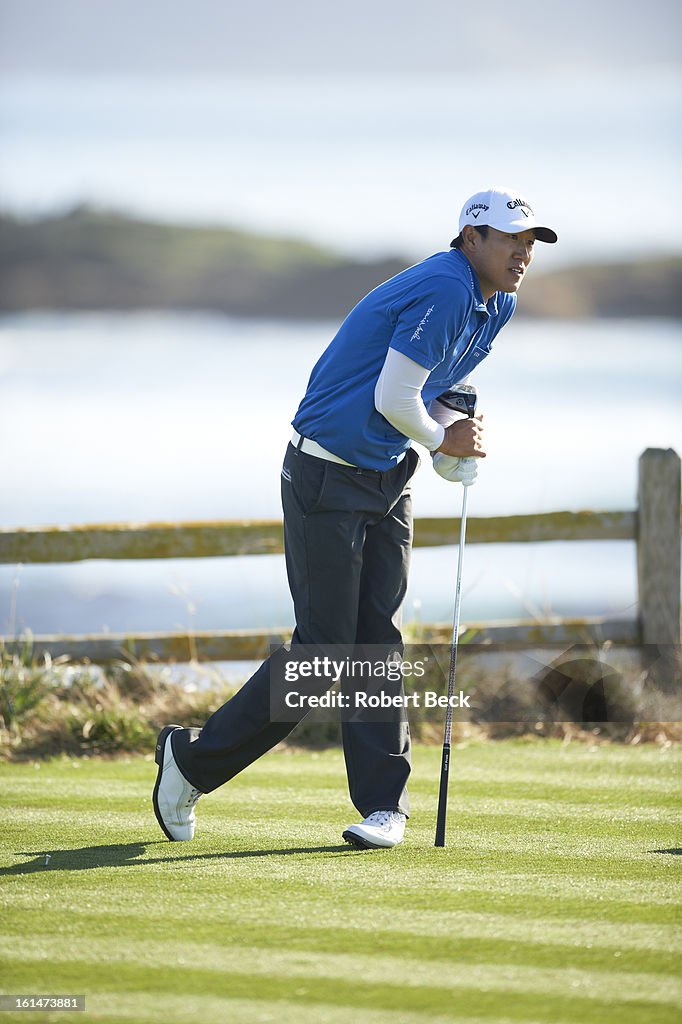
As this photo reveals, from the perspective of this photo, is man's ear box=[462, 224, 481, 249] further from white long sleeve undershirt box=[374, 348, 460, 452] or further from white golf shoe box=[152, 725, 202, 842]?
white golf shoe box=[152, 725, 202, 842]

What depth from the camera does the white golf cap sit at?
12.5 ft

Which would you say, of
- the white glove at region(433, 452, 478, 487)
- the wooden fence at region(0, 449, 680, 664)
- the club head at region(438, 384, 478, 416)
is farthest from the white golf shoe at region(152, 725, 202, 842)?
the wooden fence at region(0, 449, 680, 664)

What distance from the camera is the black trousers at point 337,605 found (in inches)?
153

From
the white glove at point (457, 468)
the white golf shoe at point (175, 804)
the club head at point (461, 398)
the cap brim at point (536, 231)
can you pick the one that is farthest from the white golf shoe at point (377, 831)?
the cap brim at point (536, 231)

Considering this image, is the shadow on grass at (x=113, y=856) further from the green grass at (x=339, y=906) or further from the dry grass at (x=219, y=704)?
the dry grass at (x=219, y=704)

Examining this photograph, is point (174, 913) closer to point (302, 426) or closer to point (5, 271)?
point (302, 426)

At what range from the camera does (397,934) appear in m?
3.08

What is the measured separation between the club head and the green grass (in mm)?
1201

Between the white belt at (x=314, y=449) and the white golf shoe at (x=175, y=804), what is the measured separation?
0.94 metres

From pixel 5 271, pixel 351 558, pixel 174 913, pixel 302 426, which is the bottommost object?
pixel 174 913

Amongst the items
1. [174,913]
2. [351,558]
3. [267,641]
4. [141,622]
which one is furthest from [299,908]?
[141,622]

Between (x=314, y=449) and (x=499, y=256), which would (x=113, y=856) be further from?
(x=499, y=256)

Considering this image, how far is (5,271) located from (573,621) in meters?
41.2

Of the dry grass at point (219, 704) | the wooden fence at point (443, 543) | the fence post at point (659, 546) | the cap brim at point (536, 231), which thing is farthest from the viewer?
the fence post at point (659, 546)
